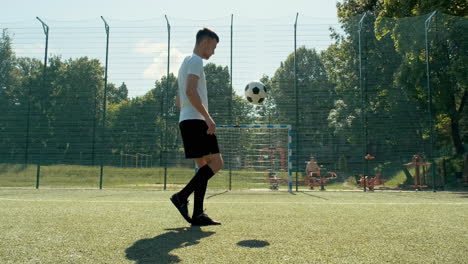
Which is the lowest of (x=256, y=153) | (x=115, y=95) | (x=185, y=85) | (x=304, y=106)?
(x=256, y=153)

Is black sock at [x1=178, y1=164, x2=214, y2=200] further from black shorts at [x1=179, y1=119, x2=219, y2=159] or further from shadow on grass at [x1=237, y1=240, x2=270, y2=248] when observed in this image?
shadow on grass at [x1=237, y1=240, x2=270, y2=248]

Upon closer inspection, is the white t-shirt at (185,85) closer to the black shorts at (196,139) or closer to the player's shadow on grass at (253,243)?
the black shorts at (196,139)

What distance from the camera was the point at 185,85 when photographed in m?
3.05

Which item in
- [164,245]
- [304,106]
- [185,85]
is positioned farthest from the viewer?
[304,106]

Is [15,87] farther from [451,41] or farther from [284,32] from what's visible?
[451,41]

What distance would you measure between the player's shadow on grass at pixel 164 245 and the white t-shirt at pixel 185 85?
0.96 meters

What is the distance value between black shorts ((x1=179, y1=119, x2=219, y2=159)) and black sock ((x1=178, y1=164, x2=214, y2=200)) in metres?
0.18

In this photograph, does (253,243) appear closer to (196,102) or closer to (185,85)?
(196,102)

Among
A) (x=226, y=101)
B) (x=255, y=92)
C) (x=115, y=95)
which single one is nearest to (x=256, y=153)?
(x=226, y=101)

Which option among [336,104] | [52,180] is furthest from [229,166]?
[52,180]

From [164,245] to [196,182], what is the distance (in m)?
1.03

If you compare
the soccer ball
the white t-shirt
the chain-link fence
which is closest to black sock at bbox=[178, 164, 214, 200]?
the white t-shirt

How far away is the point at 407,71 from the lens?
13.1 metres

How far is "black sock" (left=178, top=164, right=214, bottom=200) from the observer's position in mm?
2955
